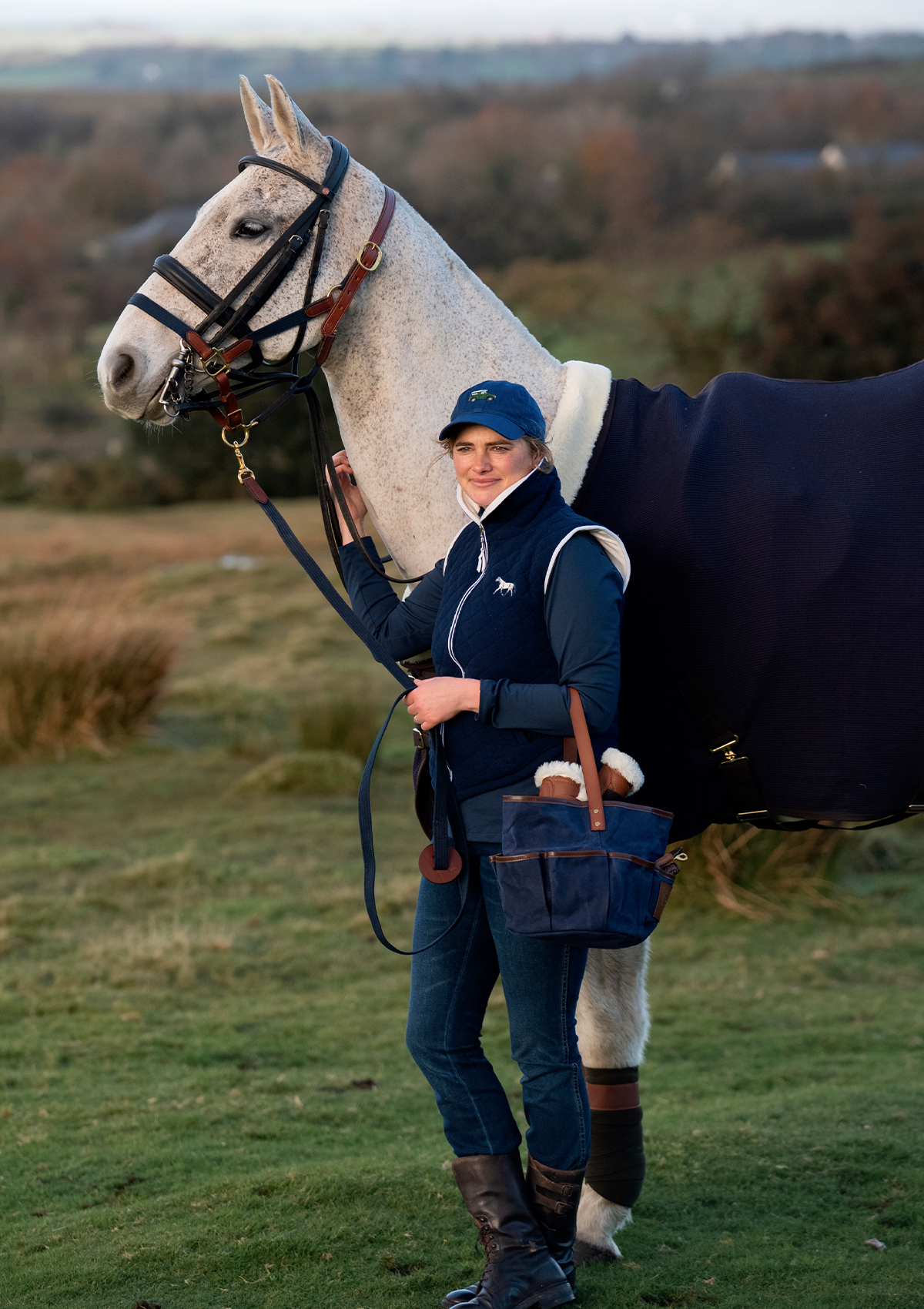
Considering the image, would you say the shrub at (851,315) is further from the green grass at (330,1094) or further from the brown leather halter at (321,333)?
the brown leather halter at (321,333)

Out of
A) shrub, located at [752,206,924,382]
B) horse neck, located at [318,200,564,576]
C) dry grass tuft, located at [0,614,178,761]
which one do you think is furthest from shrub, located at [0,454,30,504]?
horse neck, located at [318,200,564,576]

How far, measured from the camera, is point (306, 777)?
27.3 feet

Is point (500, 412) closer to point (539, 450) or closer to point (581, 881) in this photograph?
point (539, 450)

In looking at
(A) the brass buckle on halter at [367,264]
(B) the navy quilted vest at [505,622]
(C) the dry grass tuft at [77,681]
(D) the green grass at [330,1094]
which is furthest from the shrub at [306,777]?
(B) the navy quilted vest at [505,622]

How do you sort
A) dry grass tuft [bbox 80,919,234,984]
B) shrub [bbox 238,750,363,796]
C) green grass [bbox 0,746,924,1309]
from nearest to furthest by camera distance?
green grass [bbox 0,746,924,1309], dry grass tuft [bbox 80,919,234,984], shrub [bbox 238,750,363,796]

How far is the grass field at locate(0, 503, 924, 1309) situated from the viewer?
2990mm

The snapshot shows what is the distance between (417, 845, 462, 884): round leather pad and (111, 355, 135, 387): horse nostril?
1.18 meters

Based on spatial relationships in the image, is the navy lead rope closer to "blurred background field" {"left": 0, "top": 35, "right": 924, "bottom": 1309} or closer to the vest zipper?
the vest zipper

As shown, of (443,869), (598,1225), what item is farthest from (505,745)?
(598,1225)

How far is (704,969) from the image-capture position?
5582 millimetres

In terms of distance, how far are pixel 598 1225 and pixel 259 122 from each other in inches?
104

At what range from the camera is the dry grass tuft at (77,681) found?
28.9 ft

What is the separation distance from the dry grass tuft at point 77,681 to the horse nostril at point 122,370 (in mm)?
6326

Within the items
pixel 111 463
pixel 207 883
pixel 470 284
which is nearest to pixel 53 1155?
pixel 470 284
